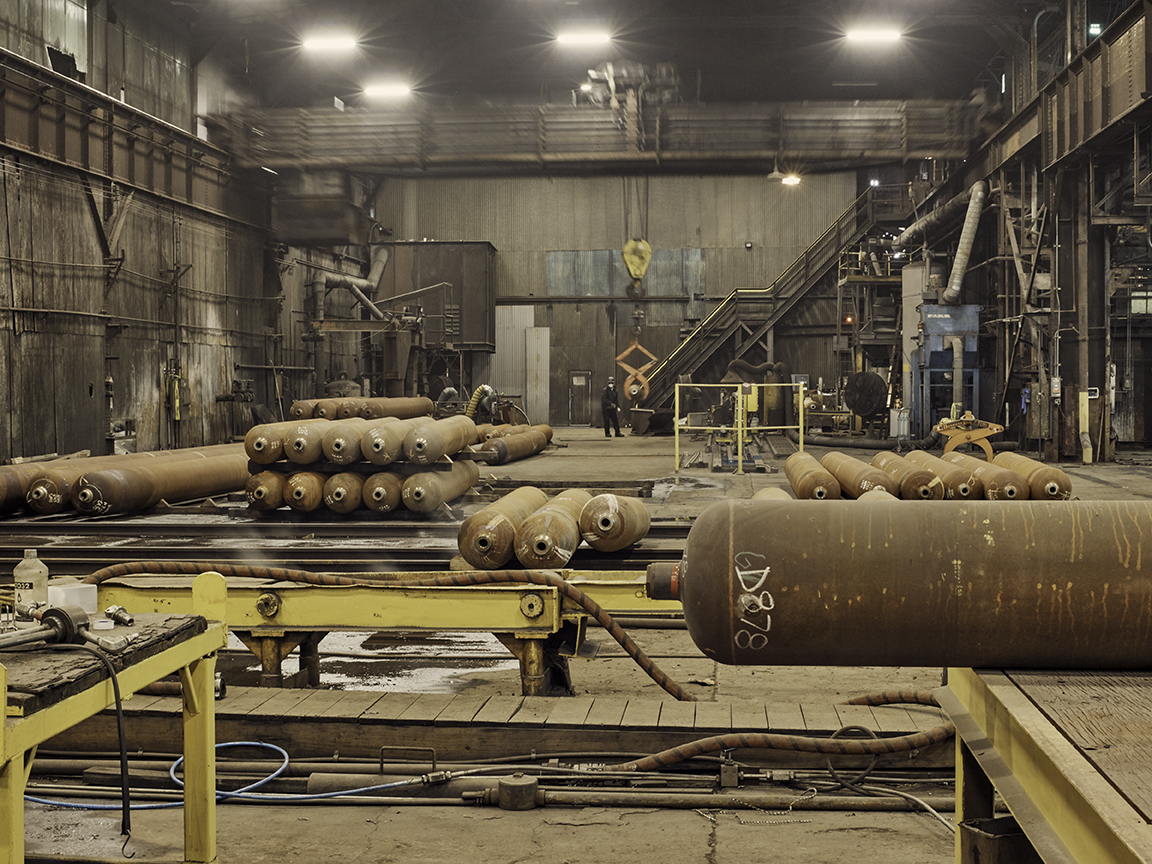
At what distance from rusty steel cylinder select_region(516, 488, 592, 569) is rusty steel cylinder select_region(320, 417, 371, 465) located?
3.09 meters

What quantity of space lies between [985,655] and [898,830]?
1.84m

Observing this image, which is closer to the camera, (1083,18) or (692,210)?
(1083,18)

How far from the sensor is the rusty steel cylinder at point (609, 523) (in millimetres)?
6832

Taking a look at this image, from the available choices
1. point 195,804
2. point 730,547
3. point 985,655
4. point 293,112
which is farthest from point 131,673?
point 293,112

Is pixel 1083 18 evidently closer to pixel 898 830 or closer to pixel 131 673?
pixel 898 830

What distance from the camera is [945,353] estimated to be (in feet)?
62.8

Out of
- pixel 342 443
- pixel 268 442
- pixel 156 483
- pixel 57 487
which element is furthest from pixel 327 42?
pixel 342 443

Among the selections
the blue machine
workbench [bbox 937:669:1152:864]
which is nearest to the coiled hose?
workbench [bbox 937:669:1152:864]

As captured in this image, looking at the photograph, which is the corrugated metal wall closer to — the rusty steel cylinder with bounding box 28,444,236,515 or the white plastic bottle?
the rusty steel cylinder with bounding box 28,444,236,515

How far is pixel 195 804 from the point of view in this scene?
10.0 ft

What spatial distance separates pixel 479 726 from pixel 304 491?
5111 mm

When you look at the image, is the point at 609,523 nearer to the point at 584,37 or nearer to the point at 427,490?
the point at 427,490

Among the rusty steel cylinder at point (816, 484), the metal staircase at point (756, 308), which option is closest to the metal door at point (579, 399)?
the metal staircase at point (756, 308)

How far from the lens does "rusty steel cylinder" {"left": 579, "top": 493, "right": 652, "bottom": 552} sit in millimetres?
6832
